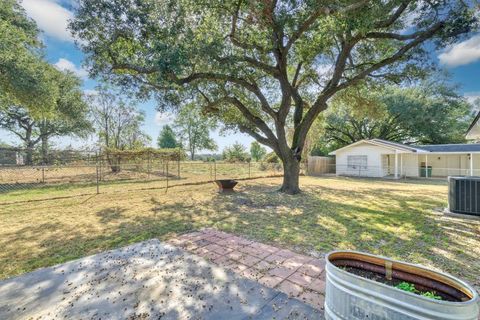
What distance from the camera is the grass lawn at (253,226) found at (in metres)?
3.67

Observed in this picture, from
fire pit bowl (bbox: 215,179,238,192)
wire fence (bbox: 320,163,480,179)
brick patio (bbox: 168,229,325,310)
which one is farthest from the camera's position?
wire fence (bbox: 320,163,480,179)

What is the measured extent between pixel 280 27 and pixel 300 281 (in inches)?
255

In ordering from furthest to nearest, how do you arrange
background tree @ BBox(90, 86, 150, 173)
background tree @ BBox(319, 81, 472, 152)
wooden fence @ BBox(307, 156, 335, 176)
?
wooden fence @ BBox(307, 156, 335, 176)
background tree @ BBox(319, 81, 472, 152)
background tree @ BBox(90, 86, 150, 173)

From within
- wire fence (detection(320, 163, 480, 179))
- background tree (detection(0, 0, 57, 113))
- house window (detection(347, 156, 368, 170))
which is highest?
background tree (detection(0, 0, 57, 113))

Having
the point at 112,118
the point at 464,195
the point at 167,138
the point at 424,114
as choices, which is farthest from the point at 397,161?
the point at 167,138

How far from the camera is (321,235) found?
4.49m

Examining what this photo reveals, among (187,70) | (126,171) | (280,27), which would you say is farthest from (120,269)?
(126,171)

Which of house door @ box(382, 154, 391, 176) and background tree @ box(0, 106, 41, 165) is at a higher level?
background tree @ box(0, 106, 41, 165)

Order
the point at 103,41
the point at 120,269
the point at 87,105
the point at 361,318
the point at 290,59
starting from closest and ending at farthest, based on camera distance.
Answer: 1. the point at 361,318
2. the point at 120,269
3. the point at 103,41
4. the point at 290,59
5. the point at 87,105

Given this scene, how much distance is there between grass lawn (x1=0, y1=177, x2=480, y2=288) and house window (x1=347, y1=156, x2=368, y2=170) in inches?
477

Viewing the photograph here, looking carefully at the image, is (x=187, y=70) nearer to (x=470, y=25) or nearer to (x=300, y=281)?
(x=300, y=281)

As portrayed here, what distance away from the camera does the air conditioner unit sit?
5.36m

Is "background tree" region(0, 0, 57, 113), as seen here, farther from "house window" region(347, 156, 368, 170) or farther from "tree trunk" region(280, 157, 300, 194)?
"house window" region(347, 156, 368, 170)

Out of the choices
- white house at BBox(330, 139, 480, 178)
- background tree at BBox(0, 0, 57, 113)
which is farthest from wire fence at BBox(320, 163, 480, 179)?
background tree at BBox(0, 0, 57, 113)
